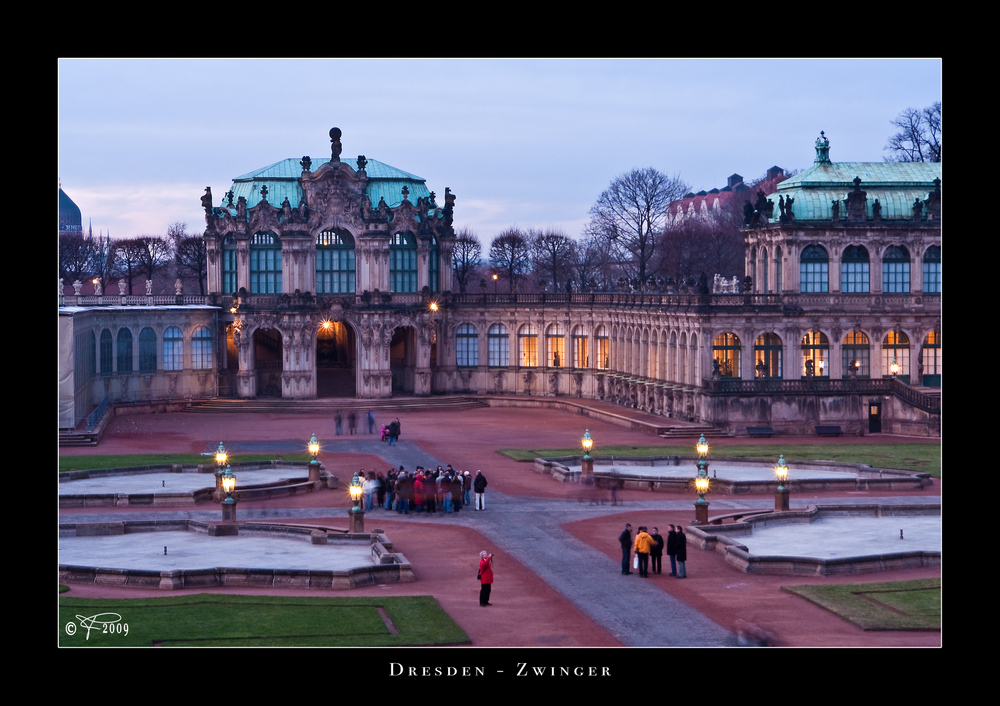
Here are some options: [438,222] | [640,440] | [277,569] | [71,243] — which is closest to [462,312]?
[438,222]

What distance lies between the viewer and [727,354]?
88.1 m

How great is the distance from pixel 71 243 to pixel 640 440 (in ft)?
245

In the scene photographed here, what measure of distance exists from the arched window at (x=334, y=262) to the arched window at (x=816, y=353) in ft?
110

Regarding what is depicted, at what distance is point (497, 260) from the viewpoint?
15038 centimetres

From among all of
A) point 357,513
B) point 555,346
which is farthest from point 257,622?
point 555,346

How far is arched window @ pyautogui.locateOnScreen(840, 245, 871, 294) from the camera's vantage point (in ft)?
299

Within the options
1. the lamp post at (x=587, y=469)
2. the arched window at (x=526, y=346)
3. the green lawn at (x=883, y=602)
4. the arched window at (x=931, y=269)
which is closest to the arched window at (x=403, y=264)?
the arched window at (x=526, y=346)

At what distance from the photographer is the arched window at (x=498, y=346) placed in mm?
109625

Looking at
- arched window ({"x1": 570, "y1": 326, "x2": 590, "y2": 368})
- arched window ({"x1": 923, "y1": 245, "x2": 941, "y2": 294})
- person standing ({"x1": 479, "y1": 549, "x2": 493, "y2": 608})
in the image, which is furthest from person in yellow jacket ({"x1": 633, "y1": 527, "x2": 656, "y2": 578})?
arched window ({"x1": 570, "y1": 326, "x2": 590, "y2": 368})

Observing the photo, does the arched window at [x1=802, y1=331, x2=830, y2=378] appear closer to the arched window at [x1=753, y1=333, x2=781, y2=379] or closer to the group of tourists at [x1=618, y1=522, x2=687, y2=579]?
the arched window at [x1=753, y1=333, x2=781, y2=379]

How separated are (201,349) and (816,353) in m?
42.5

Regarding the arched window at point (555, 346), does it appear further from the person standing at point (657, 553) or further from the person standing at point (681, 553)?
the person standing at point (681, 553)

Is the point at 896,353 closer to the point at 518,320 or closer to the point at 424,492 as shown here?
the point at 518,320

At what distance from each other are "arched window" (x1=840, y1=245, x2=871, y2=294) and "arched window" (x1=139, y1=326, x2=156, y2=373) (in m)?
45.8
